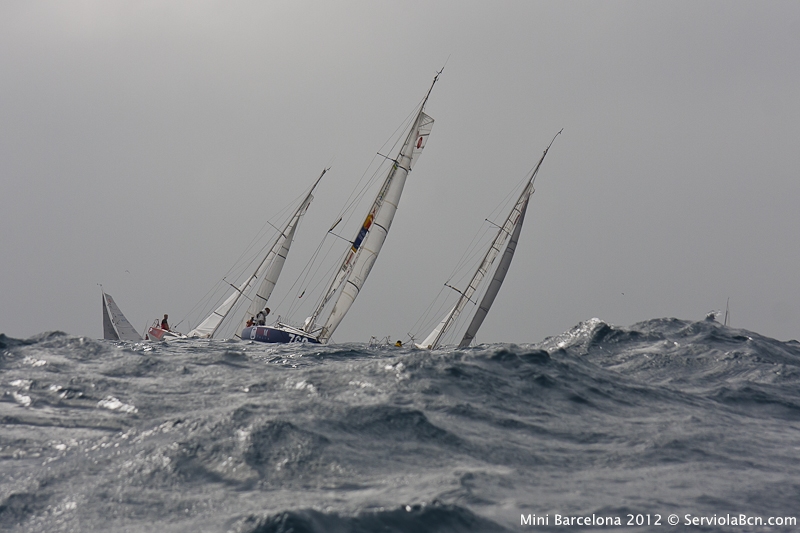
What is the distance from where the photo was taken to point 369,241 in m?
38.2

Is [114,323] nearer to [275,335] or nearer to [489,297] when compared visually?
[275,335]

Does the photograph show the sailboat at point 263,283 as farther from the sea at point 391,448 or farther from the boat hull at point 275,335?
the sea at point 391,448

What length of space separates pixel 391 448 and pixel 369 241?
30378mm

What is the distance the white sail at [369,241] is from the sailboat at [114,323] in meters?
23.8

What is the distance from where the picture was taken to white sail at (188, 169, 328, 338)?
143 ft

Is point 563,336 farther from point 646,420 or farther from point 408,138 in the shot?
point 408,138

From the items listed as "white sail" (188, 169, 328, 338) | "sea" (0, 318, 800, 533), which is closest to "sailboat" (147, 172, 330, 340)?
"white sail" (188, 169, 328, 338)

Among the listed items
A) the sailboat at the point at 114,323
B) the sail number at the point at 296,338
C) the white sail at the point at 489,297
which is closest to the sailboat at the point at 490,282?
the white sail at the point at 489,297

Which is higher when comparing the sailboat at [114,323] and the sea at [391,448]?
the sailboat at [114,323]

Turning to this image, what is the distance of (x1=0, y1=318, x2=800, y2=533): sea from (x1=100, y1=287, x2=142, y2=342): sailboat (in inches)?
1627

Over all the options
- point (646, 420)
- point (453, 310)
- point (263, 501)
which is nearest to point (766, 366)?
point (646, 420)

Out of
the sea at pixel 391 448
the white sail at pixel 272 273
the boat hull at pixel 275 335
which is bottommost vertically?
the sea at pixel 391 448

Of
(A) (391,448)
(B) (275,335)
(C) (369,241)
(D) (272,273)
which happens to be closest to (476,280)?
(C) (369,241)

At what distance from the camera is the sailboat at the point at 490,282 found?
40438mm
